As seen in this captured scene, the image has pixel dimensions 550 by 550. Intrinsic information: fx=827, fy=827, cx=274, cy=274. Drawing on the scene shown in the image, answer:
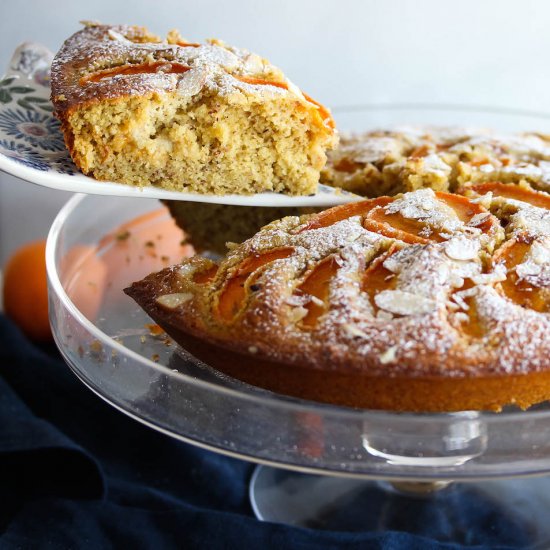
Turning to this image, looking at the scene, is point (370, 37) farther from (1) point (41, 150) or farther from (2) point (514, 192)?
(1) point (41, 150)

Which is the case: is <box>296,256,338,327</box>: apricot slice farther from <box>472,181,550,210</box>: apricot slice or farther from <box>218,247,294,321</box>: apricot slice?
<box>472,181,550,210</box>: apricot slice

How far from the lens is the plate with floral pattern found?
4.98 feet

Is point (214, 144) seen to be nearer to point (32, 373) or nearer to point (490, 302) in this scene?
point (490, 302)

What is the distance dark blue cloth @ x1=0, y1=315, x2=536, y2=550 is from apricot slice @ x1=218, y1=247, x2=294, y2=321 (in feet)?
1.83

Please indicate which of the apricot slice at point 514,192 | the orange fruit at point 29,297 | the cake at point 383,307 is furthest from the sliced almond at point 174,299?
the orange fruit at point 29,297

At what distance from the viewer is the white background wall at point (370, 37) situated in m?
2.77

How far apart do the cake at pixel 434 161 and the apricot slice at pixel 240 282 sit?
43cm

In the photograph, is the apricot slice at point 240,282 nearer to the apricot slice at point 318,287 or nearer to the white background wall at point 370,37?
the apricot slice at point 318,287

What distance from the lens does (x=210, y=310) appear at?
1.36 meters

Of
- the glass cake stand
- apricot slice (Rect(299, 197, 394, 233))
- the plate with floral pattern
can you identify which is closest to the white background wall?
the glass cake stand

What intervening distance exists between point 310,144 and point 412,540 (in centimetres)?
82

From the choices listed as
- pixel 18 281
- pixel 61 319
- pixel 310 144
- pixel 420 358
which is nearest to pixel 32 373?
pixel 18 281

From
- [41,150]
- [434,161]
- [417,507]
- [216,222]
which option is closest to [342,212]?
[434,161]

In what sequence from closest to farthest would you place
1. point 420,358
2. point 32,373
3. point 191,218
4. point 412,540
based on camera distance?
point 420,358
point 412,540
point 191,218
point 32,373
